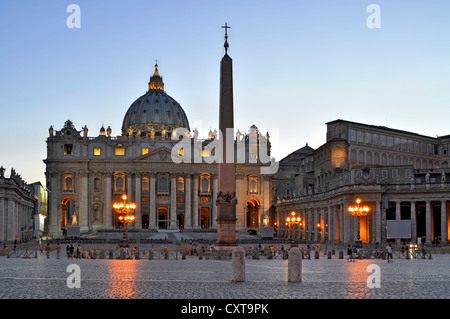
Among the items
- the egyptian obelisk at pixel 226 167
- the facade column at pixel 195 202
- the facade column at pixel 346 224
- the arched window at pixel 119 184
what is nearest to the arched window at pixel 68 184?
the arched window at pixel 119 184

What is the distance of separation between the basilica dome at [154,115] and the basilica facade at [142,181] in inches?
985

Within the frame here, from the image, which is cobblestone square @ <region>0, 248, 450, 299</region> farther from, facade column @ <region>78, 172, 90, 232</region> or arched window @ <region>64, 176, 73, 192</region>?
arched window @ <region>64, 176, 73, 192</region>

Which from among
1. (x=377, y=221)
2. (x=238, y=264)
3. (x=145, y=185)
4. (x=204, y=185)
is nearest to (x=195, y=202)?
(x=204, y=185)

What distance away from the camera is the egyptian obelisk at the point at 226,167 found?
38344mm

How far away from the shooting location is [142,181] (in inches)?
4592

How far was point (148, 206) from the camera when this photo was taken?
4619 inches

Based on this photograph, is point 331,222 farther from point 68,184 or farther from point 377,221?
point 68,184

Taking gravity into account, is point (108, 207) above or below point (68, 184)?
below

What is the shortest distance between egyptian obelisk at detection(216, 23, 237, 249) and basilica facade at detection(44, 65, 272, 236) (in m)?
75.4

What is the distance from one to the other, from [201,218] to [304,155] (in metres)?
24.6

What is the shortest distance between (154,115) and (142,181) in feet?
111

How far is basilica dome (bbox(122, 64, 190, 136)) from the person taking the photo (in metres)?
147

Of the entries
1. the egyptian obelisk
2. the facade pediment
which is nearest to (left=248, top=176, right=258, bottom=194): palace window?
the facade pediment

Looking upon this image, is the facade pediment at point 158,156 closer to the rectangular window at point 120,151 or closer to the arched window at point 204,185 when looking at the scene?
the rectangular window at point 120,151
